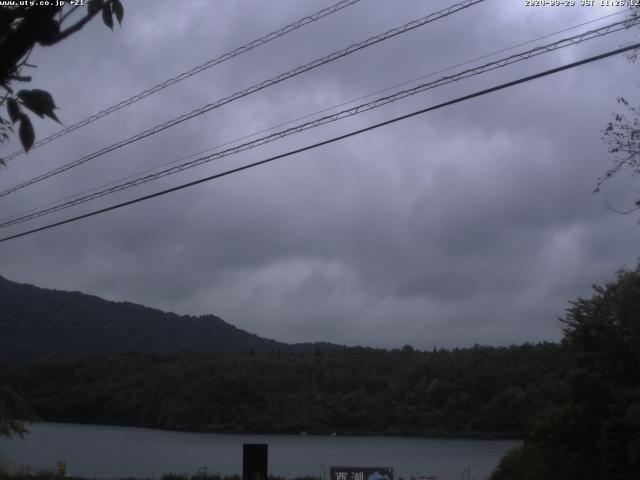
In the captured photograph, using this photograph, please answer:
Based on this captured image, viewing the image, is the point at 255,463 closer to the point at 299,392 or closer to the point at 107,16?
the point at 107,16

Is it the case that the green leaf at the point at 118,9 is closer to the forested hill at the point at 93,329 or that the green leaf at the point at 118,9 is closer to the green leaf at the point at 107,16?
the green leaf at the point at 107,16

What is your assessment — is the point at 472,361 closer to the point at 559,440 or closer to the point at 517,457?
the point at 517,457

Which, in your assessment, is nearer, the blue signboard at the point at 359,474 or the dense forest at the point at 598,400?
the dense forest at the point at 598,400

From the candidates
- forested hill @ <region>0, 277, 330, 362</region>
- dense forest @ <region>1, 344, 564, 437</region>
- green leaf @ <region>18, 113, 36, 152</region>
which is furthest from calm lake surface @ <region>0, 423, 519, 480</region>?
green leaf @ <region>18, 113, 36, 152</region>

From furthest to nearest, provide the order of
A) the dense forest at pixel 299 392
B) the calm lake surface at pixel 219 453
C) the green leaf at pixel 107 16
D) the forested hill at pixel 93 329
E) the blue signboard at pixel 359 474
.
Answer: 1. the forested hill at pixel 93 329
2. the dense forest at pixel 299 392
3. the calm lake surface at pixel 219 453
4. the blue signboard at pixel 359 474
5. the green leaf at pixel 107 16

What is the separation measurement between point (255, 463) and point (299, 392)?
34262 millimetres

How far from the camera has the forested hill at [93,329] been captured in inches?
2985

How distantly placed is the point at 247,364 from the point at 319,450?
1655cm

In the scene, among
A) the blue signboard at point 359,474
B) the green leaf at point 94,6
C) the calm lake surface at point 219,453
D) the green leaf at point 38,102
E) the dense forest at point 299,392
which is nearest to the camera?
the green leaf at point 38,102

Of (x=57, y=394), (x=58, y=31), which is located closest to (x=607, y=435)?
(x=58, y=31)

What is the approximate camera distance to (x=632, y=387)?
63.2 feet

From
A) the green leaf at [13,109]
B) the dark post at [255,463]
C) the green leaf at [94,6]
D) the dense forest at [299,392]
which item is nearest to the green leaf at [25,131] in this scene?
the green leaf at [13,109]

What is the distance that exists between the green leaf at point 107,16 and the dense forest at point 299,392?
114 ft

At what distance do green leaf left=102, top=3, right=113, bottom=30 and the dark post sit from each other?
17.0 meters
